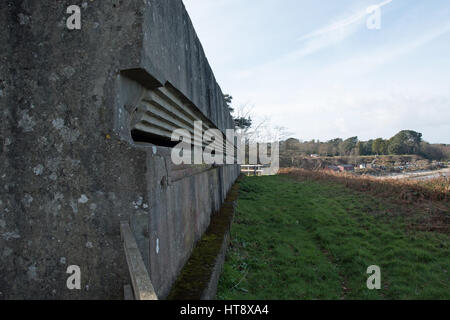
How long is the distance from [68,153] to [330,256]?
501cm

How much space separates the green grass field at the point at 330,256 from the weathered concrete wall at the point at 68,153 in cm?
179

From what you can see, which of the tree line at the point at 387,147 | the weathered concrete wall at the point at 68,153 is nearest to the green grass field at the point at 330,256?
the weathered concrete wall at the point at 68,153

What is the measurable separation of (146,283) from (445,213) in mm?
9672

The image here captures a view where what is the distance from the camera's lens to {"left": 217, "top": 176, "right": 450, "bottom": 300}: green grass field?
3838mm

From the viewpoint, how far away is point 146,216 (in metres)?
1.71

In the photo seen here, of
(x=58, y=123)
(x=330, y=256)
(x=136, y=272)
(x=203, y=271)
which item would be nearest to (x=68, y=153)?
(x=58, y=123)

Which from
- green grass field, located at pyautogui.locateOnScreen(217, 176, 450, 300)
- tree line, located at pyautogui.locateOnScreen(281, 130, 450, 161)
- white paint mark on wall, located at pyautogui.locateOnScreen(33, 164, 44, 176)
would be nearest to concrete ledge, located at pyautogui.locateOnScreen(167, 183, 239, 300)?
green grass field, located at pyautogui.locateOnScreen(217, 176, 450, 300)

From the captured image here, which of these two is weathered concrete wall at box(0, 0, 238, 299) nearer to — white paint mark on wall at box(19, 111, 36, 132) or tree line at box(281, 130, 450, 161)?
white paint mark on wall at box(19, 111, 36, 132)

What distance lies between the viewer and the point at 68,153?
1.71 metres

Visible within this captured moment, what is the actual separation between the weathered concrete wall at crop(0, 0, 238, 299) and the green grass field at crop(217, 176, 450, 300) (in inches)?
70.4

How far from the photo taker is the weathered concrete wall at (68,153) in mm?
1674
